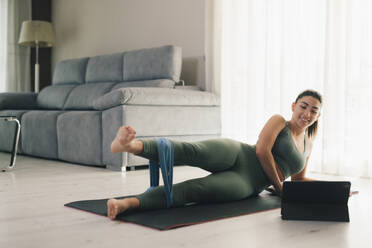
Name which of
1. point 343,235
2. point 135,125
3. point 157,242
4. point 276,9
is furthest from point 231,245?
point 276,9

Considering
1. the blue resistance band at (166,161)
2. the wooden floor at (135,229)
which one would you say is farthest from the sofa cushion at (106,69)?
the blue resistance band at (166,161)

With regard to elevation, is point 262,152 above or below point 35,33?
below

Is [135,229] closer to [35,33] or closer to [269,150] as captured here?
[269,150]

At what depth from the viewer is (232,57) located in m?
3.82

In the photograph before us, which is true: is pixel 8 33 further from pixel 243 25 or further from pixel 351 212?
pixel 351 212

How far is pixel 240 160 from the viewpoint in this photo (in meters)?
1.97

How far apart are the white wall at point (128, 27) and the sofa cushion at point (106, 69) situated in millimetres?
445

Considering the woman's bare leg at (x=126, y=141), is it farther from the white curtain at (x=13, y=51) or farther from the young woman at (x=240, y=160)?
the white curtain at (x=13, y=51)

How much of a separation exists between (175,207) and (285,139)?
60cm

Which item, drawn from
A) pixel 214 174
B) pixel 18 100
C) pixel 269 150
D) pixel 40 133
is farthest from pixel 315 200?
pixel 18 100

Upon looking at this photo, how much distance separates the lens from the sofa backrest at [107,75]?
3.88 m

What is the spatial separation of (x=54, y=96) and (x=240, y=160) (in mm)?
3359

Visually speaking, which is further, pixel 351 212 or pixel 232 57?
pixel 232 57

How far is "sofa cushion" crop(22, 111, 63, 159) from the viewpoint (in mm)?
3814
